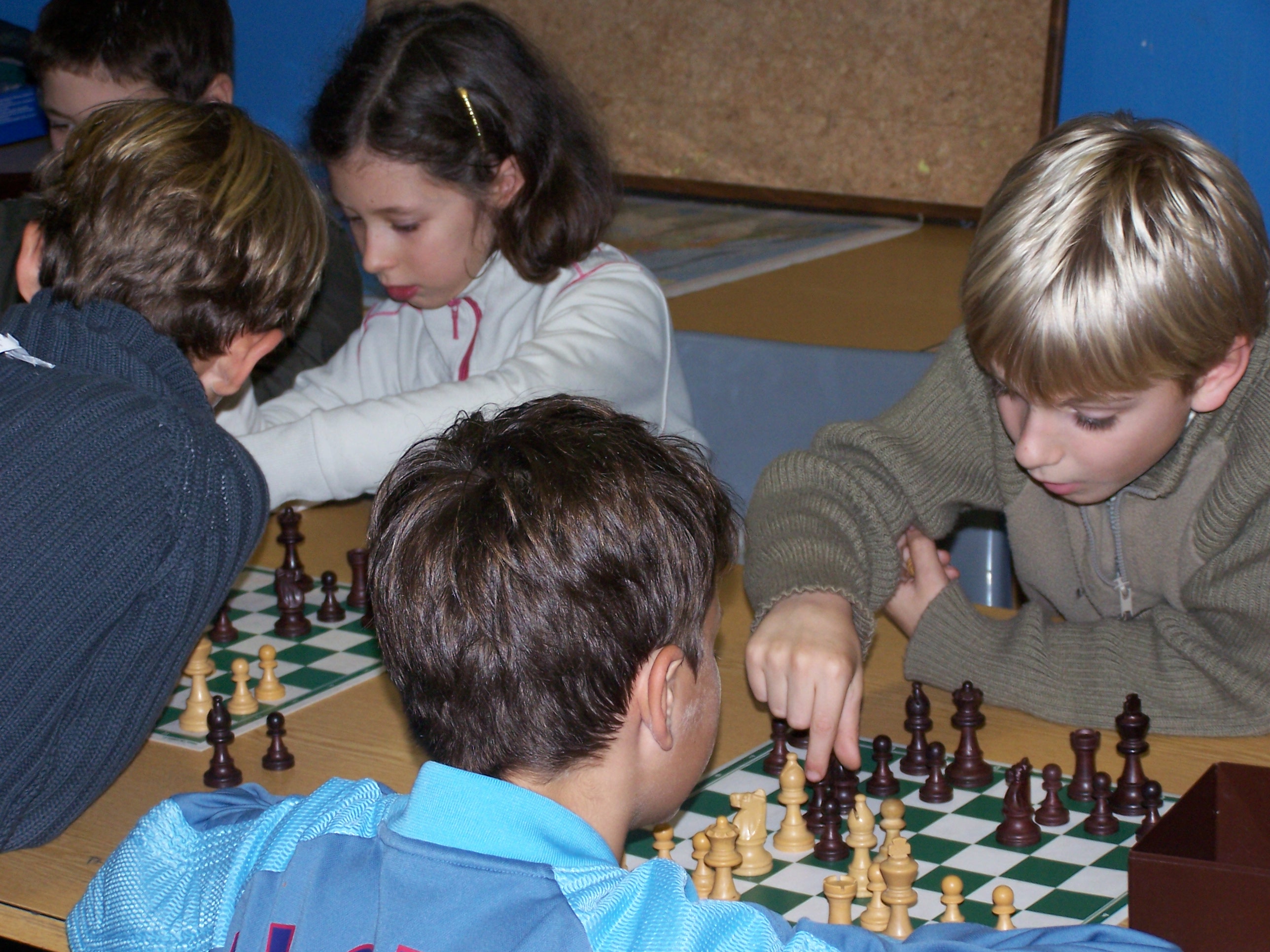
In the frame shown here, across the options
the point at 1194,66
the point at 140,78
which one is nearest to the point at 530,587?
the point at 140,78

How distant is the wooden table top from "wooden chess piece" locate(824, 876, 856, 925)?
0.27 m

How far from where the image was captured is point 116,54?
7.92ft

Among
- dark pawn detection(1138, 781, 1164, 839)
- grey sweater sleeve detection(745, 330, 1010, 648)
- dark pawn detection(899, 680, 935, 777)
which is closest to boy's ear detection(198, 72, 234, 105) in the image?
grey sweater sleeve detection(745, 330, 1010, 648)

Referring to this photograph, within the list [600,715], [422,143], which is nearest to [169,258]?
[422,143]

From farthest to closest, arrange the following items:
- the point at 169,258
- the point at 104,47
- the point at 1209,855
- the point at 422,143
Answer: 1. the point at 104,47
2. the point at 422,143
3. the point at 169,258
4. the point at 1209,855

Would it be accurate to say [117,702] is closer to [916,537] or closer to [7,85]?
[916,537]

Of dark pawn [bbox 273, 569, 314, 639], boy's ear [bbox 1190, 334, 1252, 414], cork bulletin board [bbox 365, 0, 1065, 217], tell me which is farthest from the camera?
cork bulletin board [bbox 365, 0, 1065, 217]

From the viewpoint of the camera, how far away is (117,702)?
124cm

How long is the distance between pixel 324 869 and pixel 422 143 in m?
1.30

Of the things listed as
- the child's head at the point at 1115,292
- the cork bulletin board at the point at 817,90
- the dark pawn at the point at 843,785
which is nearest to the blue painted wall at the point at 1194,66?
the cork bulletin board at the point at 817,90

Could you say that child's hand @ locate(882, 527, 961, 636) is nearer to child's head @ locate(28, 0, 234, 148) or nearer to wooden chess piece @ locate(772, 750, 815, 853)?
wooden chess piece @ locate(772, 750, 815, 853)

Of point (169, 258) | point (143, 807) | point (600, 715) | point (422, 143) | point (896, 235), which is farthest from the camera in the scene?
point (896, 235)

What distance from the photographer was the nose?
4.44ft

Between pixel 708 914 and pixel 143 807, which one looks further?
pixel 143 807
